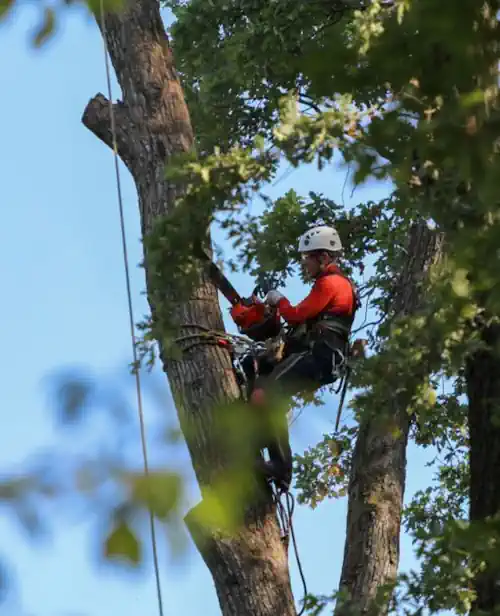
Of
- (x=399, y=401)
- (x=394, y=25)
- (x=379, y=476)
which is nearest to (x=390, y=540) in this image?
(x=379, y=476)

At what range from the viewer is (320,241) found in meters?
6.56

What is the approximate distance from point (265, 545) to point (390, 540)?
134 centimetres

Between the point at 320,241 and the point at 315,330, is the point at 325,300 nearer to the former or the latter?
the point at 315,330

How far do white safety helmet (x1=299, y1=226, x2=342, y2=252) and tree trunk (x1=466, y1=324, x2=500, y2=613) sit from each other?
2282 mm

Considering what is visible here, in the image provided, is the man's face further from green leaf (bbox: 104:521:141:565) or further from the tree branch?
green leaf (bbox: 104:521:141:565)

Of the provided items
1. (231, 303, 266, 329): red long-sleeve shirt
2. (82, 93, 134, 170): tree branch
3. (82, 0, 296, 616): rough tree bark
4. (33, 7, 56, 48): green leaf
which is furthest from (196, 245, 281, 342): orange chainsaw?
(33, 7, 56, 48): green leaf

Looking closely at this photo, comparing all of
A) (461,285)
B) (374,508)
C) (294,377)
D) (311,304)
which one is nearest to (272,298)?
(311,304)

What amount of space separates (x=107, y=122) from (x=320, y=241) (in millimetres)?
1486

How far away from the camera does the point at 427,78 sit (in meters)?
2.77

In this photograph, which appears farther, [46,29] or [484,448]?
[484,448]

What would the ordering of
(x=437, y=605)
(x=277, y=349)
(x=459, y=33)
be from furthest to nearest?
(x=277, y=349), (x=437, y=605), (x=459, y=33)

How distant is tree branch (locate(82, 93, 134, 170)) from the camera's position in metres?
5.48

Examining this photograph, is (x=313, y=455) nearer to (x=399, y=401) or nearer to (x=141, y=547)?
(x=399, y=401)

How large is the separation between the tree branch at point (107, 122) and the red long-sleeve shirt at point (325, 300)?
45.0 inches
